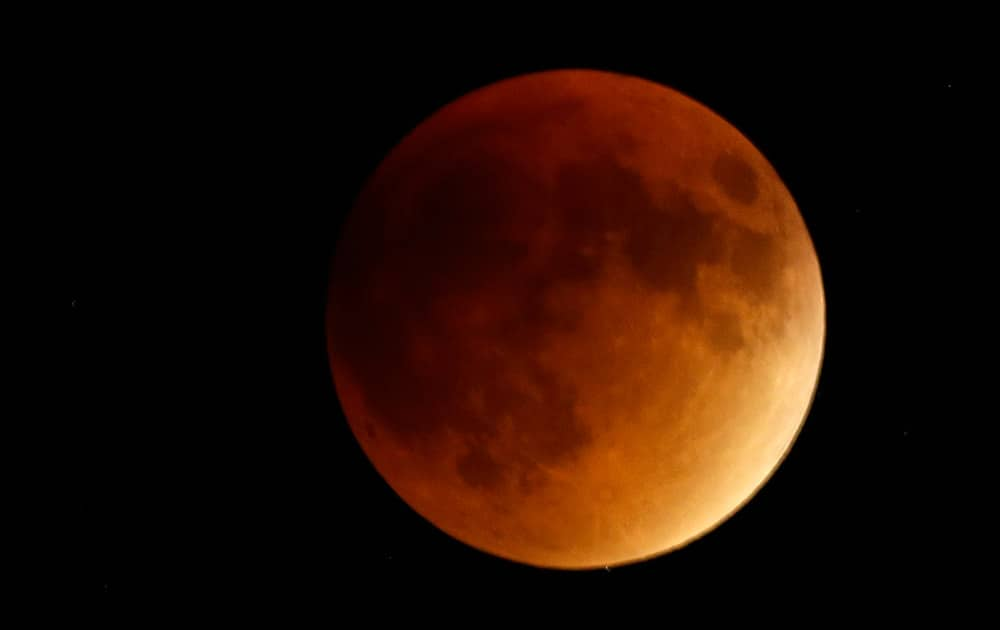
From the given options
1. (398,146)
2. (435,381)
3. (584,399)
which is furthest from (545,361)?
(398,146)

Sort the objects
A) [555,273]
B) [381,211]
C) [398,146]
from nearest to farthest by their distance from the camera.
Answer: [555,273] → [381,211] → [398,146]

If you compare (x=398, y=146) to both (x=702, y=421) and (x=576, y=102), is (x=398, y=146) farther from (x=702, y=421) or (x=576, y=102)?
(x=702, y=421)

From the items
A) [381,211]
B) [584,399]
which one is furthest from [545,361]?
[381,211]

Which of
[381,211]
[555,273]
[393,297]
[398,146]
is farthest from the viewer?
[398,146]

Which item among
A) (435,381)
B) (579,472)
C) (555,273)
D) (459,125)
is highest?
(459,125)

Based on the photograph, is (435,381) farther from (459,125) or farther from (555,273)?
(459,125)

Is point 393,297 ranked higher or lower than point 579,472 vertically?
higher

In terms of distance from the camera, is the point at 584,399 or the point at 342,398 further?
the point at 342,398
